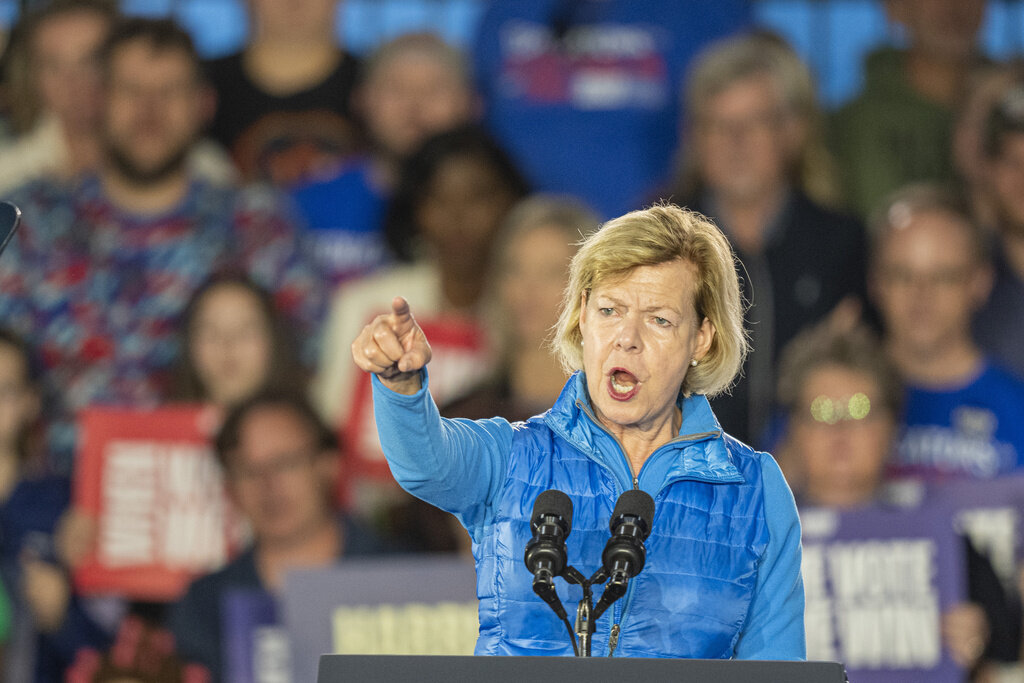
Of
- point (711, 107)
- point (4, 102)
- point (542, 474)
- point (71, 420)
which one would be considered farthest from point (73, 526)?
point (542, 474)

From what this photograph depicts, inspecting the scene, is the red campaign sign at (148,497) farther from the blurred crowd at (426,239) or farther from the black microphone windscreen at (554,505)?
the black microphone windscreen at (554,505)

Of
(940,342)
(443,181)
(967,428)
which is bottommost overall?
(967,428)

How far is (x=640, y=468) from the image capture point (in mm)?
2078

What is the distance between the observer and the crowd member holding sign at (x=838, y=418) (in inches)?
196

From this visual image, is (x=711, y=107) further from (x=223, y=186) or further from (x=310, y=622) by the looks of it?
(x=310, y=622)

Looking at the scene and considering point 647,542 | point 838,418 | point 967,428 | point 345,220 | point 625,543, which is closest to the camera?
point 625,543

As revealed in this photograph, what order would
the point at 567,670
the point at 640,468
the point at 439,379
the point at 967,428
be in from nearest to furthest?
1. the point at 567,670
2. the point at 640,468
3. the point at 967,428
4. the point at 439,379

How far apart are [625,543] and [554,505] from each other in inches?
4.9

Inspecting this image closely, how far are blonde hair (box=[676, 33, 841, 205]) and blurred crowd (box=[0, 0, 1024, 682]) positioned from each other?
0.04ft

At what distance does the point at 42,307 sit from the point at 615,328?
4.04 meters

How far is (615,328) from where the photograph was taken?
2033 millimetres

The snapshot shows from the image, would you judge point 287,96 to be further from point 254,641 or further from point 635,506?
point 635,506

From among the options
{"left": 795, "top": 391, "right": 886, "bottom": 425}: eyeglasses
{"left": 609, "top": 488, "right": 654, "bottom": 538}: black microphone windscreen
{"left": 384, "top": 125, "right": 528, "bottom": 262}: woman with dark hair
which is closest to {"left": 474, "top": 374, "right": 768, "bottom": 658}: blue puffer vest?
{"left": 609, "top": 488, "right": 654, "bottom": 538}: black microphone windscreen

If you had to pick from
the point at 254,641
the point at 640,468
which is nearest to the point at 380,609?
the point at 254,641
